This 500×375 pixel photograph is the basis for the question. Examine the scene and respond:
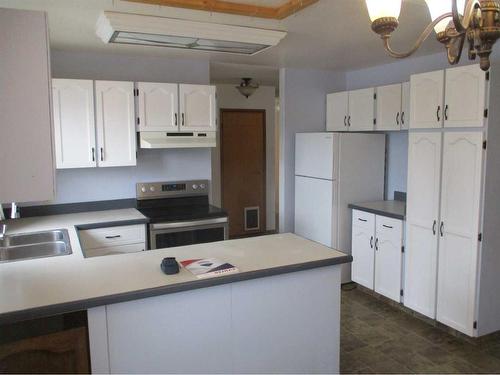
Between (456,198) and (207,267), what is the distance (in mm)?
2077

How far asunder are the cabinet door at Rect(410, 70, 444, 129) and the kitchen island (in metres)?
1.61

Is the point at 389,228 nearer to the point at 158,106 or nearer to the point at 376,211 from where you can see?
the point at 376,211

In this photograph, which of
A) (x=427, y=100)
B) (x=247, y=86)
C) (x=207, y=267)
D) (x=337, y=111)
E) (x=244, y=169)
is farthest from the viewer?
(x=244, y=169)

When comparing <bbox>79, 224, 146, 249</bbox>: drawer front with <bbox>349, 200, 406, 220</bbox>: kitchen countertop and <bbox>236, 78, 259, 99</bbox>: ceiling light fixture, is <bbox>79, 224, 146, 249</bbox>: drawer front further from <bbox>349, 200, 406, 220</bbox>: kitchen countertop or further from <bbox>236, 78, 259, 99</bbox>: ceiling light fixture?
<bbox>236, 78, 259, 99</bbox>: ceiling light fixture

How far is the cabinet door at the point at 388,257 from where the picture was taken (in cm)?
379

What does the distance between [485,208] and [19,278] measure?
2.96m

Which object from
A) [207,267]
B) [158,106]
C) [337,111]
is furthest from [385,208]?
[207,267]

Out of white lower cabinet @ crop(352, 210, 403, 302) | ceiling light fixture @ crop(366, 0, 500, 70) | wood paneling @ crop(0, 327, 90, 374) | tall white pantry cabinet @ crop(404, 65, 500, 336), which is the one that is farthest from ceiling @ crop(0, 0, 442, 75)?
wood paneling @ crop(0, 327, 90, 374)

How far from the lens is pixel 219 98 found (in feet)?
20.5

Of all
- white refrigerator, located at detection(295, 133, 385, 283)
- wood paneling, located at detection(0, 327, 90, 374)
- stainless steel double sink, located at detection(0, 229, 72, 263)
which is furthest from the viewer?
white refrigerator, located at detection(295, 133, 385, 283)

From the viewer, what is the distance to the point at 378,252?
4.01m

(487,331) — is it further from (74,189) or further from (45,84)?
(74,189)

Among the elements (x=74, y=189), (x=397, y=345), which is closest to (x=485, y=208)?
(x=397, y=345)

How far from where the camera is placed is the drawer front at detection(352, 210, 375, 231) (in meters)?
4.07
